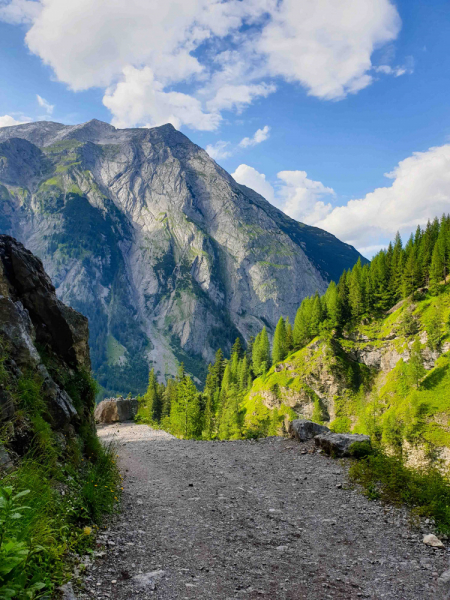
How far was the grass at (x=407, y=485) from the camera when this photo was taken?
9.55 meters

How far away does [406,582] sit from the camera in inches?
269

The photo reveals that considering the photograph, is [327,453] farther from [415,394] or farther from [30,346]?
[415,394]

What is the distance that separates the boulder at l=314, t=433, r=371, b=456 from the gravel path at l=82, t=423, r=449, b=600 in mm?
1821

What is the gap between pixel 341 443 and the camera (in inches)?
667

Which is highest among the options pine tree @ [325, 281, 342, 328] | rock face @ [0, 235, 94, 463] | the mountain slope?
pine tree @ [325, 281, 342, 328]

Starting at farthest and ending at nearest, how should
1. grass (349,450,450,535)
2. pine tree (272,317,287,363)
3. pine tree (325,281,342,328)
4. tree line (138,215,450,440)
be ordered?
1. pine tree (272,317,287,363)
2. pine tree (325,281,342,328)
3. tree line (138,215,450,440)
4. grass (349,450,450,535)

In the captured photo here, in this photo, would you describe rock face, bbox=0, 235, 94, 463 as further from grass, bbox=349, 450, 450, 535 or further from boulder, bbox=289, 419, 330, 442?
boulder, bbox=289, 419, 330, 442

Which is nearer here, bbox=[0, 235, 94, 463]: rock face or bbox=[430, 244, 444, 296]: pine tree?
bbox=[0, 235, 94, 463]: rock face

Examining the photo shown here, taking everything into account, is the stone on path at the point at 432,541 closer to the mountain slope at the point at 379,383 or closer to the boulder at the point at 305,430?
the boulder at the point at 305,430

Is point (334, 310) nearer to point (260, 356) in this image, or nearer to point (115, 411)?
point (260, 356)

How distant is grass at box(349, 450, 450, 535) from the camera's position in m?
9.55


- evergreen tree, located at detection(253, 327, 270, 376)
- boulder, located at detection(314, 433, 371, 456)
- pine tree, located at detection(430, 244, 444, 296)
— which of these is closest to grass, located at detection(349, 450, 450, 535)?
boulder, located at detection(314, 433, 371, 456)

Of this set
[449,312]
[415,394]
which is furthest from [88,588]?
[449,312]

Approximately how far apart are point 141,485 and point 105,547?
608 cm
